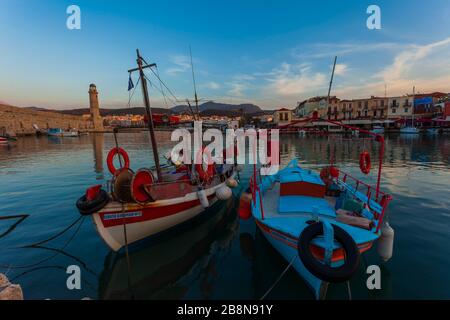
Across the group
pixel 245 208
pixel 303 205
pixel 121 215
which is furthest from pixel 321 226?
pixel 121 215

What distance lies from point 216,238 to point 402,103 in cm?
10818

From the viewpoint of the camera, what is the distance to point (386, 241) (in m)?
7.09

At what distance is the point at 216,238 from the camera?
10430mm

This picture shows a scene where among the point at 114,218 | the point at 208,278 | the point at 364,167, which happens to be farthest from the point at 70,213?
the point at 364,167

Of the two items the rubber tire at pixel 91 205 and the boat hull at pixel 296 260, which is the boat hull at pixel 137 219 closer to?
the rubber tire at pixel 91 205

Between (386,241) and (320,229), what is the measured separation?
2.91m

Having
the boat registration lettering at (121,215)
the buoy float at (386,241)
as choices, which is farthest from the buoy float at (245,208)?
the buoy float at (386,241)

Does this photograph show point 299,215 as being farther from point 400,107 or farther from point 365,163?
point 400,107

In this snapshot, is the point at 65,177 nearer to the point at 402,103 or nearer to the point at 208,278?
the point at 208,278

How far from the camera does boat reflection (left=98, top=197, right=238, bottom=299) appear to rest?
7047 mm

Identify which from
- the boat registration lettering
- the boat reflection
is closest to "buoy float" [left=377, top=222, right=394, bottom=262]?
the boat reflection

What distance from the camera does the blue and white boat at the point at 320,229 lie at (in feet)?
18.5

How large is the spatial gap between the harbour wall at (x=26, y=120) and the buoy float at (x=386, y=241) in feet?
360

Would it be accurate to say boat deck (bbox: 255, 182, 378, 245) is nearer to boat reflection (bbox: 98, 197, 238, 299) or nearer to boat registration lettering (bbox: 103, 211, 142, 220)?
boat reflection (bbox: 98, 197, 238, 299)
